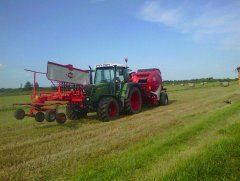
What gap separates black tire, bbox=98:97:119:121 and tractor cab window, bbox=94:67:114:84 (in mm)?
1287

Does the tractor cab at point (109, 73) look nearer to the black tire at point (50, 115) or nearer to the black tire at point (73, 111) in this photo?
the black tire at point (73, 111)

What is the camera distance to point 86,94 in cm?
1245

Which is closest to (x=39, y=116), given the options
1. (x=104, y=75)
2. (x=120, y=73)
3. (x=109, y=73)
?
(x=104, y=75)

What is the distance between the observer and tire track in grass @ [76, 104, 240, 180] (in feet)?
19.1

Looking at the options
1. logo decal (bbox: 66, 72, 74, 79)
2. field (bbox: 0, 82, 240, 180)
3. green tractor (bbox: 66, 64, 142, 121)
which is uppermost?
logo decal (bbox: 66, 72, 74, 79)

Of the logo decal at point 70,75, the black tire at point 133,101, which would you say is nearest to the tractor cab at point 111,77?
the black tire at point 133,101

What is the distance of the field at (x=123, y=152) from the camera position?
5.76 meters

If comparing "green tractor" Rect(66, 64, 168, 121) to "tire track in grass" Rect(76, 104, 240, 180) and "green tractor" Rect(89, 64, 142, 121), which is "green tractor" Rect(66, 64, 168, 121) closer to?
"green tractor" Rect(89, 64, 142, 121)

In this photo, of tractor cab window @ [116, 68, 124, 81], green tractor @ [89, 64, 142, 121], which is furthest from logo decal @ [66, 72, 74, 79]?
tractor cab window @ [116, 68, 124, 81]

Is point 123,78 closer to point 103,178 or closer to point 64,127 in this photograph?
point 64,127

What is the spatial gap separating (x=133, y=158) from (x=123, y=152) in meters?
0.80

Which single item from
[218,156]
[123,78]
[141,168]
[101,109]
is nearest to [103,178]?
[141,168]

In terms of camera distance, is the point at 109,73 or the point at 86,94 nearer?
the point at 86,94

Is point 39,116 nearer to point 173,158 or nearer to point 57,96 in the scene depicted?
point 57,96
